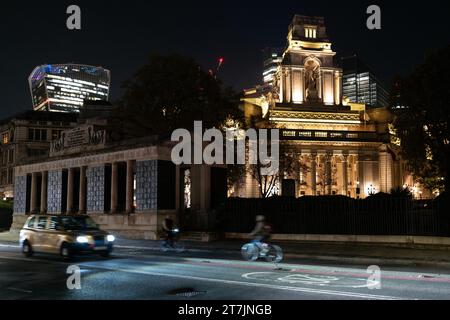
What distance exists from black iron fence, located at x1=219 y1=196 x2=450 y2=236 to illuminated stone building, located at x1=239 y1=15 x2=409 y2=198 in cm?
4509

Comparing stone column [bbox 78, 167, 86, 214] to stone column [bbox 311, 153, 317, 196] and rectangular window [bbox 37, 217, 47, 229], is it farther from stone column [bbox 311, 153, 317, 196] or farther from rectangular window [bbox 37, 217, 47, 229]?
stone column [bbox 311, 153, 317, 196]

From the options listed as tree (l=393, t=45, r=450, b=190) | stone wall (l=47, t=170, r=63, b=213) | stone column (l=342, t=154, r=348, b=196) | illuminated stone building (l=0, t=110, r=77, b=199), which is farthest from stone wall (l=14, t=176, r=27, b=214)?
stone column (l=342, t=154, r=348, b=196)

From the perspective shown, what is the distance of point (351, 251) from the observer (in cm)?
2334

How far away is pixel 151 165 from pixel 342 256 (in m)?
15.2

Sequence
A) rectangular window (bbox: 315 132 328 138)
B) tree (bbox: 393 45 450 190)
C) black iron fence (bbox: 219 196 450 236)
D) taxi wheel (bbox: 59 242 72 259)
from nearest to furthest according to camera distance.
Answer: taxi wheel (bbox: 59 242 72 259)
black iron fence (bbox: 219 196 450 236)
tree (bbox: 393 45 450 190)
rectangular window (bbox: 315 132 328 138)

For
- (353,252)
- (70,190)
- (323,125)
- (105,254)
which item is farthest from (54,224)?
(323,125)

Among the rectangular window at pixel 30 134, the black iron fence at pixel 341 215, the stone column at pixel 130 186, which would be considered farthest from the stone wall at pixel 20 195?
the rectangular window at pixel 30 134

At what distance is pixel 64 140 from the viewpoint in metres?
41.7

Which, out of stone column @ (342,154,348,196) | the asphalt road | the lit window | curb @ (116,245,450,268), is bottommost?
curb @ (116,245,450,268)

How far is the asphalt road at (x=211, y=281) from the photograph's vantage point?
1144cm

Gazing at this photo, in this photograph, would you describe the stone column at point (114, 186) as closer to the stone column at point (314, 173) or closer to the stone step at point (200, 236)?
the stone step at point (200, 236)

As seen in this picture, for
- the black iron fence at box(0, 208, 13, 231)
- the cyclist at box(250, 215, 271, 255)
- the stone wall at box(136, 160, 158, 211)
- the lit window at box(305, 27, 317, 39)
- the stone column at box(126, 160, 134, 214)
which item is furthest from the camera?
the lit window at box(305, 27, 317, 39)

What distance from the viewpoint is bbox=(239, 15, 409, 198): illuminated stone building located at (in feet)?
289

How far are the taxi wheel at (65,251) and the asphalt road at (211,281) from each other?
246 millimetres
